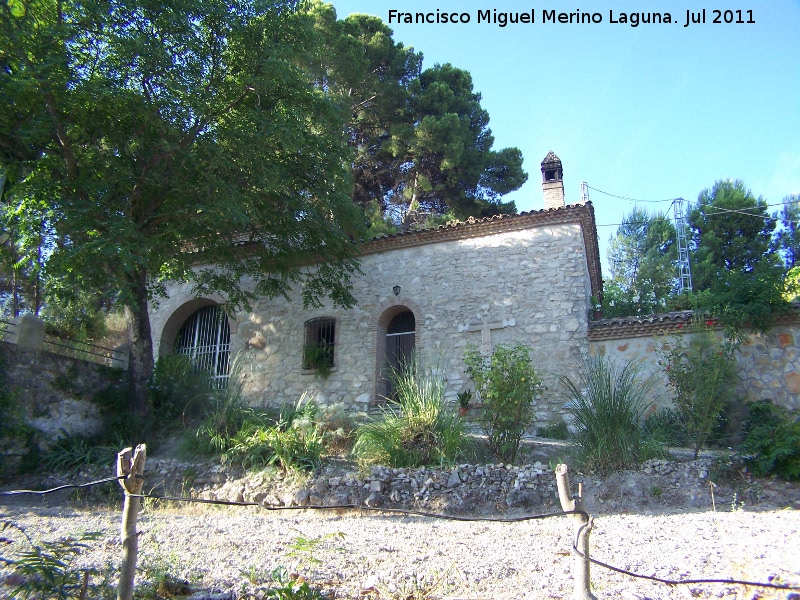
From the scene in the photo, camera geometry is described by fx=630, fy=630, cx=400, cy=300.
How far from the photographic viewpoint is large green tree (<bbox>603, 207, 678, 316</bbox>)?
886 inches

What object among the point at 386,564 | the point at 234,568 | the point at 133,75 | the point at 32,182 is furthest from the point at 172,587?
the point at 133,75

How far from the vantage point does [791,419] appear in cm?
965

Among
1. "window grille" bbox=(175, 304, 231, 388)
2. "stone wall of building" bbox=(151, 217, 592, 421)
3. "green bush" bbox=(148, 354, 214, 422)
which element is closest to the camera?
"green bush" bbox=(148, 354, 214, 422)

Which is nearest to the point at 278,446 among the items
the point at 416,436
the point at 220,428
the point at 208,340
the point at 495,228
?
the point at 220,428

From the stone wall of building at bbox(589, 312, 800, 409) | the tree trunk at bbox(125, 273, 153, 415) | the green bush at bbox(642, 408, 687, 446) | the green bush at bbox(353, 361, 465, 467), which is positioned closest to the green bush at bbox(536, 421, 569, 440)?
the green bush at bbox(642, 408, 687, 446)

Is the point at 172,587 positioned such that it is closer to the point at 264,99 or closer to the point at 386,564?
the point at 386,564

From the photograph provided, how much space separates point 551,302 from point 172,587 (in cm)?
940

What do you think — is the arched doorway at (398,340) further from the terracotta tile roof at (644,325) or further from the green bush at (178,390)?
the terracotta tile roof at (644,325)

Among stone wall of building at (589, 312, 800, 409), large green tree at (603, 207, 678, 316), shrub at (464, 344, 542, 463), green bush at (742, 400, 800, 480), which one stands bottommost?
green bush at (742, 400, 800, 480)

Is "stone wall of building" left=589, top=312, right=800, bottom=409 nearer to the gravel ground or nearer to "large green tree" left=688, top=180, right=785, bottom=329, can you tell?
the gravel ground

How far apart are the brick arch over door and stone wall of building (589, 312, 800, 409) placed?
3730 millimetres

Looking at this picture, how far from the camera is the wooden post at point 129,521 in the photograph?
11.9ft

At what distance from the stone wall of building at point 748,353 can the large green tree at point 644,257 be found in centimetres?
991

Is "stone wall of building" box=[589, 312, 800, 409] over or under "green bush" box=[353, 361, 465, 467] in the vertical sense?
over
